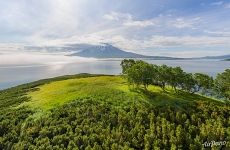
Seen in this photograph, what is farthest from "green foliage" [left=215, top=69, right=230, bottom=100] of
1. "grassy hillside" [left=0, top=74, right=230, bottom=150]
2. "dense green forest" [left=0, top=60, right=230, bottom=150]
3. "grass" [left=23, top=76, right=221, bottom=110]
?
"grassy hillside" [left=0, top=74, right=230, bottom=150]

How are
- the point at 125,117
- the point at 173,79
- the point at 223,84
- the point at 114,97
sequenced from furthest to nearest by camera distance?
1. the point at 173,79
2. the point at 223,84
3. the point at 114,97
4. the point at 125,117

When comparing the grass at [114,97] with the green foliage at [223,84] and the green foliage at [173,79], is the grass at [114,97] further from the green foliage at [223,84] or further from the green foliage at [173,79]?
the green foliage at [223,84]

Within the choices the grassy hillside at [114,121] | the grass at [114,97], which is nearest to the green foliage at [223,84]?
the grass at [114,97]

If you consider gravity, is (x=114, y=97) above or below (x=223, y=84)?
below

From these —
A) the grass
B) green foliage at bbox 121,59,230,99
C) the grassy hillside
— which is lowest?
the grassy hillside

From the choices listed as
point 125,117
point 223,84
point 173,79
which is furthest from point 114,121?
point 223,84

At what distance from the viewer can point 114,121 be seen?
3125 inches

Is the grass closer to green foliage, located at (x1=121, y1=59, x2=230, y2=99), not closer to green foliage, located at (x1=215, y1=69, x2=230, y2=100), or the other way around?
green foliage, located at (x1=121, y1=59, x2=230, y2=99)

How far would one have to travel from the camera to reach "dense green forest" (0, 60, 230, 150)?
2729 inches

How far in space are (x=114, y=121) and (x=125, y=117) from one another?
303cm

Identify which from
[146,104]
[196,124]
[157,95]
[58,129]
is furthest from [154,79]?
[58,129]

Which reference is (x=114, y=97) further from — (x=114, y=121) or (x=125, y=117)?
(x=114, y=121)

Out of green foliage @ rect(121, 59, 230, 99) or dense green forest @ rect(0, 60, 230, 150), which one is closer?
dense green forest @ rect(0, 60, 230, 150)

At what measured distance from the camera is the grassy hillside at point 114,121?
2731 inches
